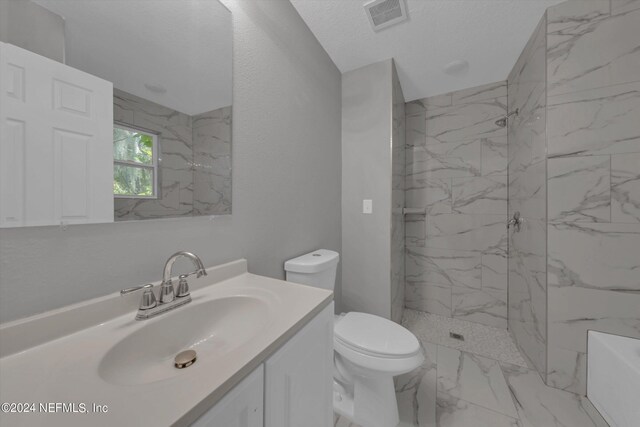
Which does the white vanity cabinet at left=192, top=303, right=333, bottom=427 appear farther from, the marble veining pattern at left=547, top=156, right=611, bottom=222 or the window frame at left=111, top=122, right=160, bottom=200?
the marble veining pattern at left=547, top=156, right=611, bottom=222

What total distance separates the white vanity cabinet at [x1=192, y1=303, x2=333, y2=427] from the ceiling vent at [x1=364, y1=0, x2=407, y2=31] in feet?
5.42

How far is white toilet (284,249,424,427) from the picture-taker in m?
1.03

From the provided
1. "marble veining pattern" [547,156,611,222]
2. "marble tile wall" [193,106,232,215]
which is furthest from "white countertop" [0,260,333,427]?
"marble veining pattern" [547,156,611,222]

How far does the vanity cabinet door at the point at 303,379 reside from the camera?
0.53 meters

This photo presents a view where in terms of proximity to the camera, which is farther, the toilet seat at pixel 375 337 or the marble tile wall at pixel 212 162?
the toilet seat at pixel 375 337

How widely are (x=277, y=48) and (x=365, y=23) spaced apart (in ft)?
2.13

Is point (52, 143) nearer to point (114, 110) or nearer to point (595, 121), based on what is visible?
point (114, 110)

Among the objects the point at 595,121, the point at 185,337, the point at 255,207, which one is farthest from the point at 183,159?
the point at 595,121

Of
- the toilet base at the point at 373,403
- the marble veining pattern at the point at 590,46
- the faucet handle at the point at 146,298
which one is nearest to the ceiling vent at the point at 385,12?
the marble veining pattern at the point at 590,46

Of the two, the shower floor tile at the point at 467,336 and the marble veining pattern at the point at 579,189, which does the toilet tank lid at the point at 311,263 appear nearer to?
the shower floor tile at the point at 467,336

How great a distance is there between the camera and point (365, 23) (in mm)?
1411

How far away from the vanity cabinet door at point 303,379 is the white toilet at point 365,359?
0.32 m

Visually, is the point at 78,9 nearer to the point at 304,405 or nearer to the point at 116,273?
the point at 116,273

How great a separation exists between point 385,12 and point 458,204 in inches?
66.8
